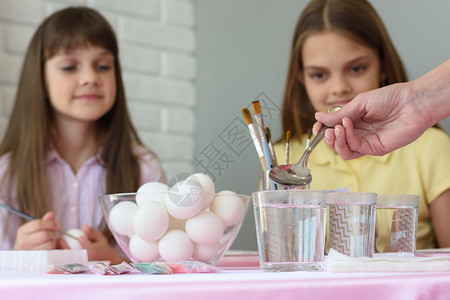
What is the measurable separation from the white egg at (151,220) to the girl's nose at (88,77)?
98 cm

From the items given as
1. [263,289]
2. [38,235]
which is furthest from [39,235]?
[263,289]

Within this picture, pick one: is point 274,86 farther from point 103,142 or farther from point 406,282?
point 406,282

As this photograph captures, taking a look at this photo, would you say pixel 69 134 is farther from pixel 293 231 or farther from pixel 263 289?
pixel 263 289

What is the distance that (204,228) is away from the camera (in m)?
0.62

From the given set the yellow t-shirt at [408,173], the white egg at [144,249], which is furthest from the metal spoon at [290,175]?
the yellow t-shirt at [408,173]

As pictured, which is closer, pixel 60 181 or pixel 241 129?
pixel 241 129

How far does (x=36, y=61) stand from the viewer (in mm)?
1604

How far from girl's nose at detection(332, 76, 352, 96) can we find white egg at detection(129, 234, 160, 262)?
2.65 ft

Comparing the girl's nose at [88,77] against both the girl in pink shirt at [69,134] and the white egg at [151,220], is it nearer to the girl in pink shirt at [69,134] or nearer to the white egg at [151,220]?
the girl in pink shirt at [69,134]

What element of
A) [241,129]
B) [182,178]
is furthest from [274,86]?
[182,178]

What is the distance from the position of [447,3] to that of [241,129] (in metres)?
0.56

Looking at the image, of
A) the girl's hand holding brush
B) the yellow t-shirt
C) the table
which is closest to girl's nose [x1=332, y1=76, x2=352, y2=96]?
the yellow t-shirt

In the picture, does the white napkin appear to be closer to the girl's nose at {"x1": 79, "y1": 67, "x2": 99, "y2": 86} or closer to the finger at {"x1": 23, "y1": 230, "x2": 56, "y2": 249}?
the finger at {"x1": 23, "y1": 230, "x2": 56, "y2": 249}

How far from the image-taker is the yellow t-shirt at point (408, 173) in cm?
124
